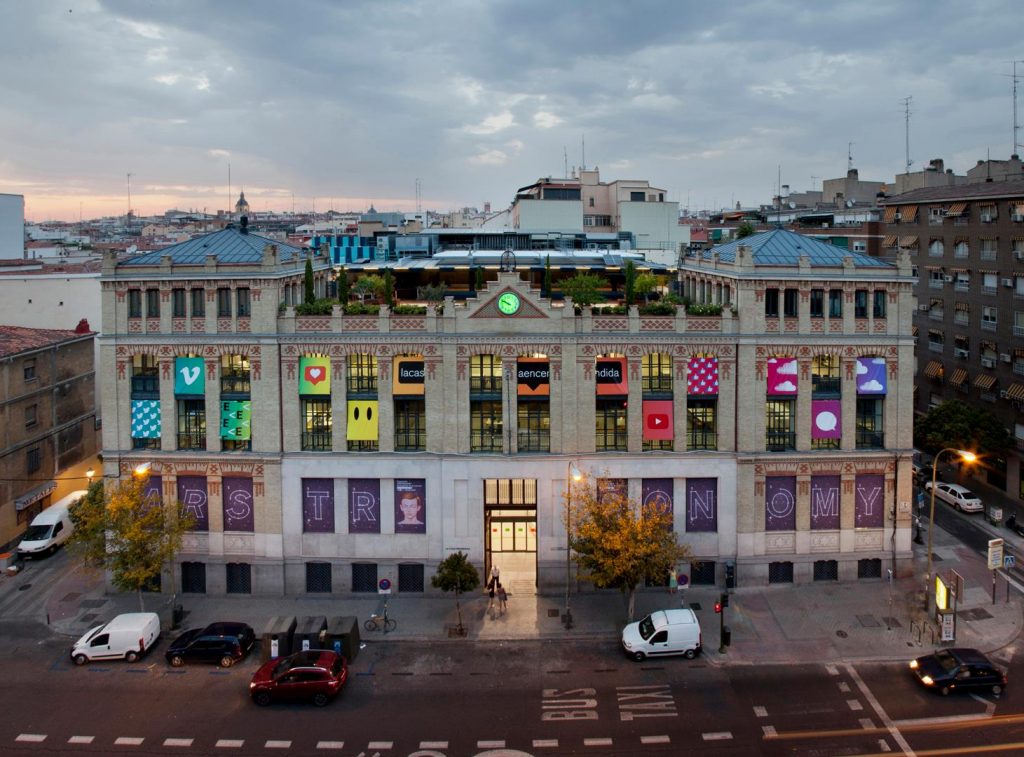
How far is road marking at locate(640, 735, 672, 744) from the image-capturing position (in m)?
34.4

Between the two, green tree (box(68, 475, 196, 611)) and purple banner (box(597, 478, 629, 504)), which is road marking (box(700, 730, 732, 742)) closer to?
purple banner (box(597, 478, 629, 504))

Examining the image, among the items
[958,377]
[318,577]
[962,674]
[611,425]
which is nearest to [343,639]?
[318,577]

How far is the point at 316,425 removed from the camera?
5016 centimetres

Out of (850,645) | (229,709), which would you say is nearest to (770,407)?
(850,645)

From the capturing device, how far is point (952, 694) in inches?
1490

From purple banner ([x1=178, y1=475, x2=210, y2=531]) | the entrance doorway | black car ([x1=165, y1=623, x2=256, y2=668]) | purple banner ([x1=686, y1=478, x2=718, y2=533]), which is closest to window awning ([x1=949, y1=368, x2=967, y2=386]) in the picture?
purple banner ([x1=686, y1=478, x2=718, y2=533])

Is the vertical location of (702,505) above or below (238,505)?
below

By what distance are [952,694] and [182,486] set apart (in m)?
43.3

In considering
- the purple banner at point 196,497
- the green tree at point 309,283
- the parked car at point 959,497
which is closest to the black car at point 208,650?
the purple banner at point 196,497

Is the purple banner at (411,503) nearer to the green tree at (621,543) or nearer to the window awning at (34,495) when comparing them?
the green tree at (621,543)

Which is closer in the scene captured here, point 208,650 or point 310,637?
point 310,637

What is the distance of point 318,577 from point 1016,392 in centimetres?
5446

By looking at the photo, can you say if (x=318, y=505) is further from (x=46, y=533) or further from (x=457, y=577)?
(x=46, y=533)

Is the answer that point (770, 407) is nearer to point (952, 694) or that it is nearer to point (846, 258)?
point (846, 258)
